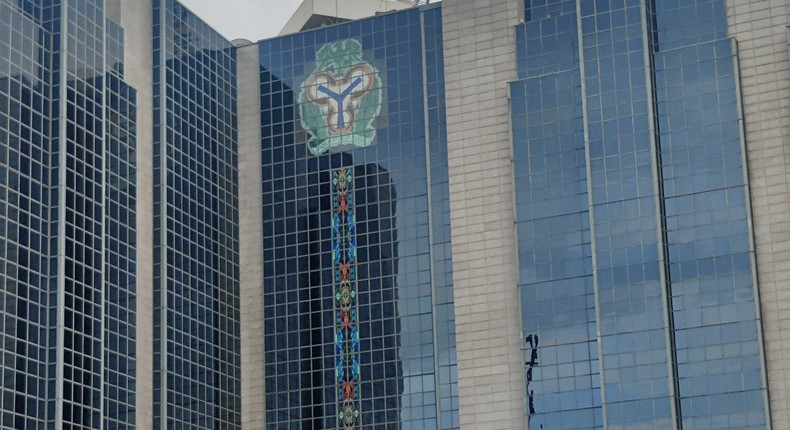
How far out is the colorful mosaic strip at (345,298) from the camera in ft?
305

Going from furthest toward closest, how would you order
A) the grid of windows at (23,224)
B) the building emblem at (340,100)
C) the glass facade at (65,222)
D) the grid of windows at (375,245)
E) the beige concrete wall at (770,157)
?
the building emblem at (340,100) < the grid of windows at (375,245) < the beige concrete wall at (770,157) < the glass facade at (65,222) < the grid of windows at (23,224)

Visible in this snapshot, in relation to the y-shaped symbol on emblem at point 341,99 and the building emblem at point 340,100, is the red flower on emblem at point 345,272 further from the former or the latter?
the y-shaped symbol on emblem at point 341,99

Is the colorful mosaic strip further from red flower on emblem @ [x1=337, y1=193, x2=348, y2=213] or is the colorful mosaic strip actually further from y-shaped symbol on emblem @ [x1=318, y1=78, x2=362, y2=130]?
Answer: y-shaped symbol on emblem @ [x1=318, y1=78, x2=362, y2=130]

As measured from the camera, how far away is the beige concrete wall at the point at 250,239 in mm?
94500

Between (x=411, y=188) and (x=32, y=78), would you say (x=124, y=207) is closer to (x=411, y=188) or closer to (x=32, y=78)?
(x=32, y=78)

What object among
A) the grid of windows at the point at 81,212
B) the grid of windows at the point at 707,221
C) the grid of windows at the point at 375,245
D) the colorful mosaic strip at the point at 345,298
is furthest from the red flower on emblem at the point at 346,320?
the grid of windows at the point at 707,221

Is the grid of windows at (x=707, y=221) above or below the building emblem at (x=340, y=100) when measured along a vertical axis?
below

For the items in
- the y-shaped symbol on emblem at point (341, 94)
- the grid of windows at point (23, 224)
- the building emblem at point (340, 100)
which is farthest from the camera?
the y-shaped symbol on emblem at point (341, 94)

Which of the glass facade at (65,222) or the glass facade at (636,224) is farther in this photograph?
the glass facade at (636,224)

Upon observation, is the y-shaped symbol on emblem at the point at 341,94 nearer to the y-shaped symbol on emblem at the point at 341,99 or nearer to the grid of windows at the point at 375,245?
the y-shaped symbol on emblem at the point at 341,99

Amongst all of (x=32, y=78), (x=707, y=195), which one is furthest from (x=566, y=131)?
(x=32, y=78)

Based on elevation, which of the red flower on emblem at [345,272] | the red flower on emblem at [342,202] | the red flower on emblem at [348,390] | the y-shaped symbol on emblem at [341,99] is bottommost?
the red flower on emblem at [348,390]

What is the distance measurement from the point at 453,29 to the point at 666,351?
24176mm

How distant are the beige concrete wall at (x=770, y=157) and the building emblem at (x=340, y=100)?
22.6 metres
